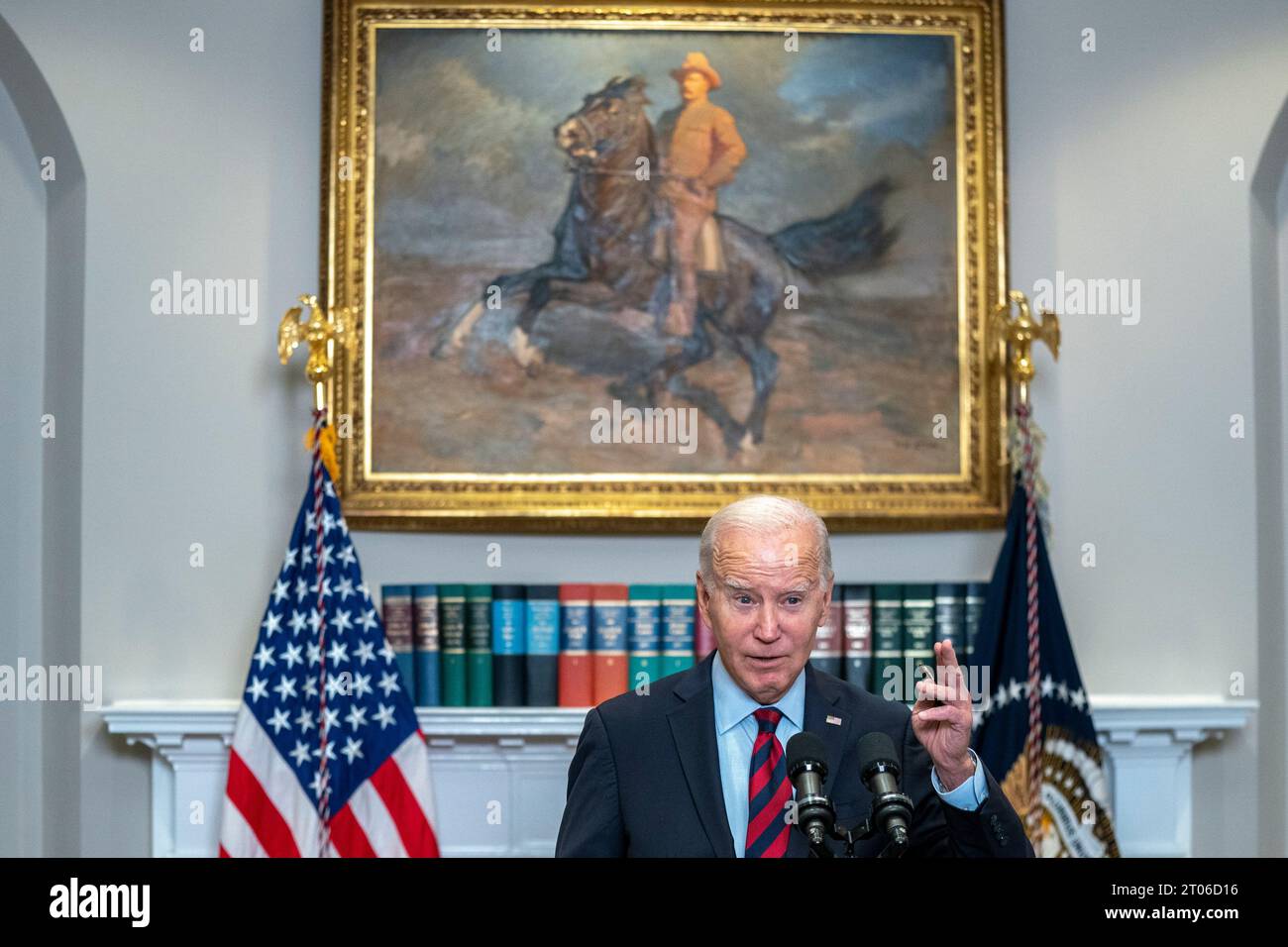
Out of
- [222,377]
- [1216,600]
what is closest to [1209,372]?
[1216,600]

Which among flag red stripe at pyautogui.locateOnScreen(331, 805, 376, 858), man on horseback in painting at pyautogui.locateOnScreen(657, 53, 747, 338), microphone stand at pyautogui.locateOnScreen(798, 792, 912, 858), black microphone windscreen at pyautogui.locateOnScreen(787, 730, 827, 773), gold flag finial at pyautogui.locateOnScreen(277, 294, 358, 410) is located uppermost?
man on horseback in painting at pyautogui.locateOnScreen(657, 53, 747, 338)

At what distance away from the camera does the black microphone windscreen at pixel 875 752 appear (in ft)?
6.35

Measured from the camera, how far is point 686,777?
259 cm

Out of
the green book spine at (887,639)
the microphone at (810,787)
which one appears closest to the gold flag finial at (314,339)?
the green book spine at (887,639)

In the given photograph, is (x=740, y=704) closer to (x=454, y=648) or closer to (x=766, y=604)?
(x=766, y=604)

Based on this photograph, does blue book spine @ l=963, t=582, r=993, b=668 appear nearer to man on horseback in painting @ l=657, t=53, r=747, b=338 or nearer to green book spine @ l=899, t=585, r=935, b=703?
green book spine @ l=899, t=585, r=935, b=703

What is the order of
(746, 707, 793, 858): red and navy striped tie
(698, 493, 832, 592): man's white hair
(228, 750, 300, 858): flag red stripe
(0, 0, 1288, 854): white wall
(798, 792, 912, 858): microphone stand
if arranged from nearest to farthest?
(798, 792, 912, 858): microphone stand → (746, 707, 793, 858): red and navy striped tie → (698, 493, 832, 592): man's white hair → (228, 750, 300, 858): flag red stripe → (0, 0, 1288, 854): white wall

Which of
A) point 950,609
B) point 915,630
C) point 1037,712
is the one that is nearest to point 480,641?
point 915,630

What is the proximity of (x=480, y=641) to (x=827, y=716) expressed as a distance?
279 centimetres

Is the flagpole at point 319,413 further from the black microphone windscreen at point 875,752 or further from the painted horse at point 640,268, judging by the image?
the black microphone windscreen at point 875,752

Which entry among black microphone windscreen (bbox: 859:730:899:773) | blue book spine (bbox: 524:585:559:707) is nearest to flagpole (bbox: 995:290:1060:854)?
blue book spine (bbox: 524:585:559:707)

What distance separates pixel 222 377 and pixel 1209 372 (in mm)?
3964

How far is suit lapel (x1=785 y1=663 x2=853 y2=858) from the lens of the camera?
262cm

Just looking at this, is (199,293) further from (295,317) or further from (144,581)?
(144,581)
